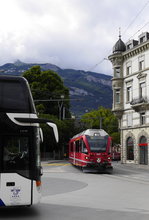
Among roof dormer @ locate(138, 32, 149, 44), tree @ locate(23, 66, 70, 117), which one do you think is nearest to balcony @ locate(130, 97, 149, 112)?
roof dormer @ locate(138, 32, 149, 44)

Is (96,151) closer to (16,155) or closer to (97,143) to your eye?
(97,143)

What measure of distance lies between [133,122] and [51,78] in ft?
77.8

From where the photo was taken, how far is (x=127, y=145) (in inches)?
1775

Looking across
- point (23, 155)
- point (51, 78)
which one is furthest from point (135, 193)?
point (51, 78)

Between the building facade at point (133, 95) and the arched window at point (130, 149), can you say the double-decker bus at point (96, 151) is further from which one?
the arched window at point (130, 149)

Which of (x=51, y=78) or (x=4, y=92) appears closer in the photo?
(x=4, y=92)

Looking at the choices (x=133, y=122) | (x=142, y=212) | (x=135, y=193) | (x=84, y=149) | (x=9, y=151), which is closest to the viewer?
(x=9, y=151)

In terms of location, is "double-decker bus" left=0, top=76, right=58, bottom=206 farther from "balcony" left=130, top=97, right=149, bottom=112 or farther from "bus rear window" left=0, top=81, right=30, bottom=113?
"balcony" left=130, top=97, right=149, bottom=112

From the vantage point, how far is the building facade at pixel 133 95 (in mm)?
40375

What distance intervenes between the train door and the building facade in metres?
31.5

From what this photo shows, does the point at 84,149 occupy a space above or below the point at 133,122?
below

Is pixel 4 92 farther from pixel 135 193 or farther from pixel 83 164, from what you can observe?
pixel 83 164

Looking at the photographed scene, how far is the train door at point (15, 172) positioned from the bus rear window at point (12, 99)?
2.42 ft

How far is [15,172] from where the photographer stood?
902 cm
